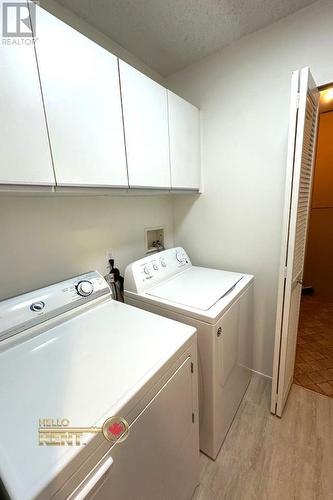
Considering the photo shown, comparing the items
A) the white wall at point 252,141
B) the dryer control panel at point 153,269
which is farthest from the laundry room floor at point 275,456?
the dryer control panel at point 153,269

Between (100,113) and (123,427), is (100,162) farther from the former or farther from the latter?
(123,427)

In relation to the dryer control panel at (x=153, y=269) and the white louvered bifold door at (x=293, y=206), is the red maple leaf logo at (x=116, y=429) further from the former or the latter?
the white louvered bifold door at (x=293, y=206)

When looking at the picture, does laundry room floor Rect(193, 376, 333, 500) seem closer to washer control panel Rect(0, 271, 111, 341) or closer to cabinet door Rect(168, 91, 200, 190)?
washer control panel Rect(0, 271, 111, 341)

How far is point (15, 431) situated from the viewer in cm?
60

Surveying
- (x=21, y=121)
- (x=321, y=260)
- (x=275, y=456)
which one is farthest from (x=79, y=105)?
(x=321, y=260)

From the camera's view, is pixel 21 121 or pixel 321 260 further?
pixel 321 260

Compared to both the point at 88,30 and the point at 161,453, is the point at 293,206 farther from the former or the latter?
the point at 88,30

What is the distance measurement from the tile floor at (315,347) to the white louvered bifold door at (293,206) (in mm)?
429

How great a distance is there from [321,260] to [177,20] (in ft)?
11.3

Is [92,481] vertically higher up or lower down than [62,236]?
lower down

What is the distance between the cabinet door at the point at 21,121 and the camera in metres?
0.77

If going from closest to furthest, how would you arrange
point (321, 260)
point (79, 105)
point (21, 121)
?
point (21, 121)
point (79, 105)
point (321, 260)

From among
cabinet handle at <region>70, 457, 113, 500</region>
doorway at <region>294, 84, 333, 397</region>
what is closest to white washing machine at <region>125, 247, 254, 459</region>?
cabinet handle at <region>70, 457, 113, 500</region>

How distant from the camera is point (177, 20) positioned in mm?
1374
